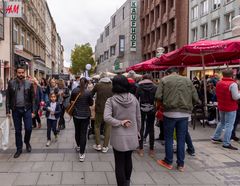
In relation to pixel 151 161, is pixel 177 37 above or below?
above

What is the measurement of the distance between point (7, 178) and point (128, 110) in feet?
7.76

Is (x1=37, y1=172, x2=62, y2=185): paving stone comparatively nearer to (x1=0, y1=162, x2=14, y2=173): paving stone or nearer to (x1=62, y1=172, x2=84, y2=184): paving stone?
(x1=62, y1=172, x2=84, y2=184): paving stone

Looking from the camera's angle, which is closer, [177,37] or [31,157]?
[31,157]

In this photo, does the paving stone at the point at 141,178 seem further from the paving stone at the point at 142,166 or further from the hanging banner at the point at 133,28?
the hanging banner at the point at 133,28

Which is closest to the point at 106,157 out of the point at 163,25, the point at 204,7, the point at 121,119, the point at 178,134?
the point at 178,134

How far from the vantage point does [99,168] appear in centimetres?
602

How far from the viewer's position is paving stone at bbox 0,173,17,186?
5.11 metres

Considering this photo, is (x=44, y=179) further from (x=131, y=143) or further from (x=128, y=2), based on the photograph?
(x=128, y=2)

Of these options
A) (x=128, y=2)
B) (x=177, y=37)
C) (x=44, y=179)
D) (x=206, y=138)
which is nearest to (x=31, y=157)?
(x=44, y=179)

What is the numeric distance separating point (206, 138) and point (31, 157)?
471 centimetres

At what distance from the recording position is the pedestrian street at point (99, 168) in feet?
17.4

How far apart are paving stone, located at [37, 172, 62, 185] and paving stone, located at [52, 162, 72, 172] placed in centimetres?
25

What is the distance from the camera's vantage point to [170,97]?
598 cm

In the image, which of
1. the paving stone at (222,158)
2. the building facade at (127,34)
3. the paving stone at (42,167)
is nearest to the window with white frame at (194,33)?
the building facade at (127,34)
